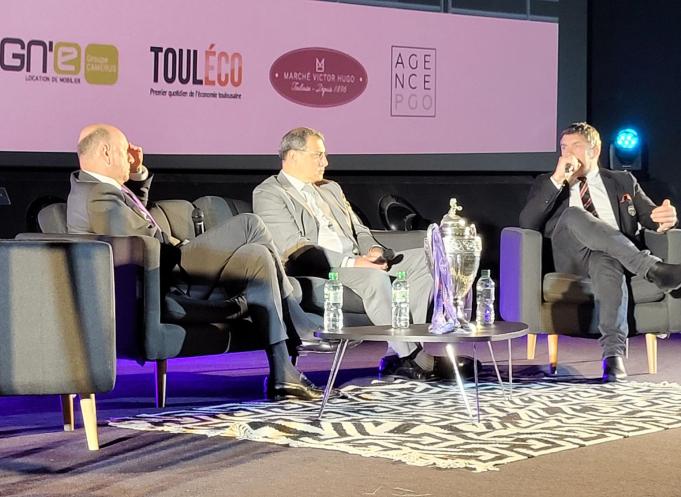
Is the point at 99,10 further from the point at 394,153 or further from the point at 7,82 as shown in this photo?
the point at 394,153

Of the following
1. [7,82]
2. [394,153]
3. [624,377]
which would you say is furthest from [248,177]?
[624,377]

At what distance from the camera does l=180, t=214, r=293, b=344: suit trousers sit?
4285mm

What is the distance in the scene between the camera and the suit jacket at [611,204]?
5.27m

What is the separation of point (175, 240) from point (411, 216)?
8.09 ft

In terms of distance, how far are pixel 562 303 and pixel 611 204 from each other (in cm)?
67

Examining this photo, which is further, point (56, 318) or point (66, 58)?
point (66, 58)

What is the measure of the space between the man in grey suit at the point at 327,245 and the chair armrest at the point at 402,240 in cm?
9

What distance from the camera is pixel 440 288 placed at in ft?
12.7

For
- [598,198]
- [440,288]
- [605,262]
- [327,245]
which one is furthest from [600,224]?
[440,288]

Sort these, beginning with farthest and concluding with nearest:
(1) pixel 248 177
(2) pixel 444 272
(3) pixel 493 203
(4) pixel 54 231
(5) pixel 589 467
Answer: (3) pixel 493 203 < (1) pixel 248 177 < (4) pixel 54 231 < (2) pixel 444 272 < (5) pixel 589 467

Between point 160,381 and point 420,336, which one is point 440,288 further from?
point 160,381

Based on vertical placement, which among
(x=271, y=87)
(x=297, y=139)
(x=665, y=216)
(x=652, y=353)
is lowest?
(x=652, y=353)

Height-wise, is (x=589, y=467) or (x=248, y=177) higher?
(x=248, y=177)

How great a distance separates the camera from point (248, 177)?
6.64m
